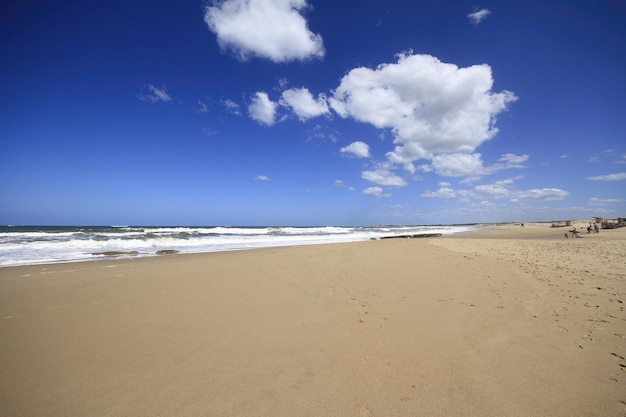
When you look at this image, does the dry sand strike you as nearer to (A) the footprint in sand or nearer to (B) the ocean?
(A) the footprint in sand

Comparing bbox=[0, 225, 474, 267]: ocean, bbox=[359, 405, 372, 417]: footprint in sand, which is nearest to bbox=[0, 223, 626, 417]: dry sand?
bbox=[359, 405, 372, 417]: footprint in sand

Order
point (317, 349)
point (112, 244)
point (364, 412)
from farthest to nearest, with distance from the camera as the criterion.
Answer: point (112, 244), point (317, 349), point (364, 412)

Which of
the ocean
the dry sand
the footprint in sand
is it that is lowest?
the footprint in sand

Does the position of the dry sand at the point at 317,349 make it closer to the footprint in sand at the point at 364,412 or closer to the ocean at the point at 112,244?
the footprint in sand at the point at 364,412

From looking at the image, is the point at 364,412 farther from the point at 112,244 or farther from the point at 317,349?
the point at 112,244

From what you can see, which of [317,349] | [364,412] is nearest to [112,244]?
[317,349]

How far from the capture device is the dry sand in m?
2.71

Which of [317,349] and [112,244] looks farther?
[112,244]

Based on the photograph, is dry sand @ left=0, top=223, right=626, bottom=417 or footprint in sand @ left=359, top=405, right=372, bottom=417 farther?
dry sand @ left=0, top=223, right=626, bottom=417

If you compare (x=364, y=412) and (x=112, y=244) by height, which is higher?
(x=112, y=244)

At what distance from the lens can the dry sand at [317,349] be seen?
2.71m

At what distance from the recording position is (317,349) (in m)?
3.80

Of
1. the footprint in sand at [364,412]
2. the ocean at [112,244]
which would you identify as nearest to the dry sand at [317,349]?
the footprint in sand at [364,412]

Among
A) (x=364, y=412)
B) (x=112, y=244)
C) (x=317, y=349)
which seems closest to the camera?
(x=364, y=412)
